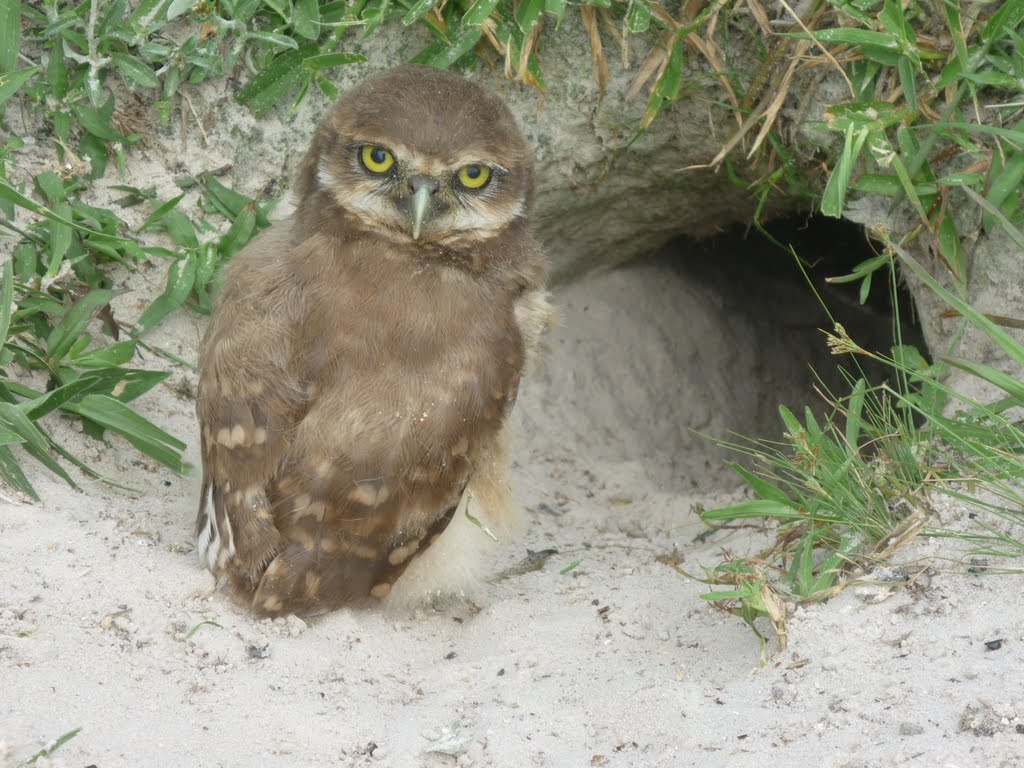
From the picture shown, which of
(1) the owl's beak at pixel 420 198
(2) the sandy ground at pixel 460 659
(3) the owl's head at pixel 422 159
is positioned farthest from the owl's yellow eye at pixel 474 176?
(2) the sandy ground at pixel 460 659

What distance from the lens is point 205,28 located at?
4191 millimetres

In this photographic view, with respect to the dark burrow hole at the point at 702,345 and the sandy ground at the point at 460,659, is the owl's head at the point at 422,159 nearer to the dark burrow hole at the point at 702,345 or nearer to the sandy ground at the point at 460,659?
the sandy ground at the point at 460,659

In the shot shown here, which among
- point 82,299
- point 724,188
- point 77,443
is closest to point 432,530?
point 77,443

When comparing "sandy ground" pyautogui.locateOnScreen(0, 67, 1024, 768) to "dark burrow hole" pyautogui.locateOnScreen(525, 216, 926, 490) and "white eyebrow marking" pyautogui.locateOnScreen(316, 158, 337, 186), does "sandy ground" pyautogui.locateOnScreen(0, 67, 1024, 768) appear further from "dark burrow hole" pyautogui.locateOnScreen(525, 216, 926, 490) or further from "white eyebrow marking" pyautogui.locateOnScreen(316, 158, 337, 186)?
"dark burrow hole" pyautogui.locateOnScreen(525, 216, 926, 490)

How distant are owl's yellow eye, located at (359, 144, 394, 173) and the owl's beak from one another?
100 millimetres

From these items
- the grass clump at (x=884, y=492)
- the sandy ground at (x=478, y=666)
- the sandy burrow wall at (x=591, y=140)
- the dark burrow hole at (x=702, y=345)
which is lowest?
the dark burrow hole at (x=702, y=345)

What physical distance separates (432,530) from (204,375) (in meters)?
0.80

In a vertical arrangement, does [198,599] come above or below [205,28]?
below

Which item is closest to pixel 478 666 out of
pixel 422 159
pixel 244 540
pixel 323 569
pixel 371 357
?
pixel 323 569

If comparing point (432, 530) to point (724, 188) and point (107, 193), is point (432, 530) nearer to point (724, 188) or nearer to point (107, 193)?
point (107, 193)

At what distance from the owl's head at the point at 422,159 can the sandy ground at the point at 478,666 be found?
3.79 ft

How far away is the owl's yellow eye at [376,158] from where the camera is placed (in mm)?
3342

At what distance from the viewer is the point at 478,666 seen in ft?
10.4

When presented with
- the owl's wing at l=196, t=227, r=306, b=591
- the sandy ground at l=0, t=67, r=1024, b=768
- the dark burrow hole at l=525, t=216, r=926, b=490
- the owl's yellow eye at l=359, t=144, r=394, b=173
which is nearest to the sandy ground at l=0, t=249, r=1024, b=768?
the sandy ground at l=0, t=67, r=1024, b=768
